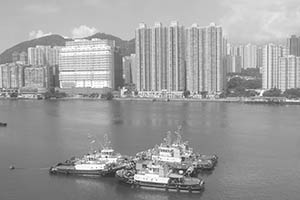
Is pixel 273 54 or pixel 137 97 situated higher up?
pixel 273 54

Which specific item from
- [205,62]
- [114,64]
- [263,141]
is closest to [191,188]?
Answer: [263,141]

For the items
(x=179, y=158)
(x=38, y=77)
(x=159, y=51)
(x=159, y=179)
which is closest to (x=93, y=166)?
(x=159, y=179)

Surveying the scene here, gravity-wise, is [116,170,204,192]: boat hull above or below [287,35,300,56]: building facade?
below

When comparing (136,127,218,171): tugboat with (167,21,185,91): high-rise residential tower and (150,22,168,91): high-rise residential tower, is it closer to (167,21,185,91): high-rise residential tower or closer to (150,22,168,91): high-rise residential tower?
(167,21,185,91): high-rise residential tower

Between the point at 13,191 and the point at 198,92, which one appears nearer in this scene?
the point at 13,191

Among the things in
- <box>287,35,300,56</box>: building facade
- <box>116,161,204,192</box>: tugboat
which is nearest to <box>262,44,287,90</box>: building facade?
<box>287,35,300,56</box>: building facade

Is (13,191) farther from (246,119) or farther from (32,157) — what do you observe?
(246,119)

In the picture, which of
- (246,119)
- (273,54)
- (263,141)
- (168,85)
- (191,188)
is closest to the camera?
(191,188)
